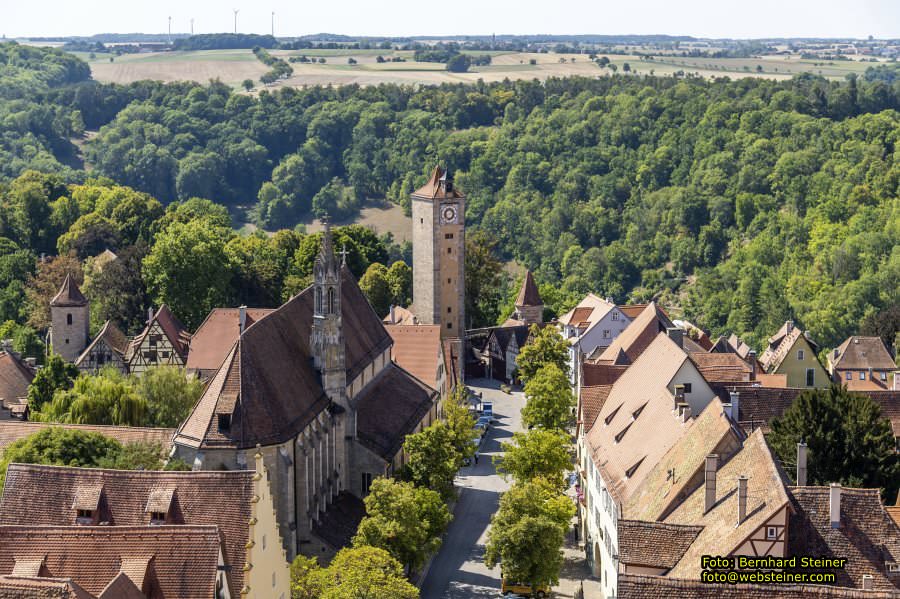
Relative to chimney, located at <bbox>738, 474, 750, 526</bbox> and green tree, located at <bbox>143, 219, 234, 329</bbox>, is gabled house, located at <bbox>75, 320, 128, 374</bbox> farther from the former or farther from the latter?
chimney, located at <bbox>738, 474, 750, 526</bbox>

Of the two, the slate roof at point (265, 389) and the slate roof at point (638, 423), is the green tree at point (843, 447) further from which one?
the slate roof at point (265, 389)

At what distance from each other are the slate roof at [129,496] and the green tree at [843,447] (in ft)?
78.9

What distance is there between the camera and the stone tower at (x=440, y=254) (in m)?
104

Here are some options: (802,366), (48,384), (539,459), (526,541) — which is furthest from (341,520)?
(802,366)

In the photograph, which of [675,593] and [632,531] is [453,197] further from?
[675,593]

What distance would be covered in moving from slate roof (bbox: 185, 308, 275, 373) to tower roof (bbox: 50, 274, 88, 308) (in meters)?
13.3

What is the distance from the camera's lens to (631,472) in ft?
197

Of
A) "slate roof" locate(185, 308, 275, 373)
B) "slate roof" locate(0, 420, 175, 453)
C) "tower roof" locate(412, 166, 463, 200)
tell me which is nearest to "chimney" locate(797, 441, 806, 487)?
"slate roof" locate(0, 420, 175, 453)

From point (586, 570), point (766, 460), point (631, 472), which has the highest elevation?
point (766, 460)

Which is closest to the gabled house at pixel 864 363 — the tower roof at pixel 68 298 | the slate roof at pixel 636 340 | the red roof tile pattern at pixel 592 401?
the slate roof at pixel 636 340

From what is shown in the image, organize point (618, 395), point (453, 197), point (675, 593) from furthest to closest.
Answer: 1. point (453, 197)
2. point (618, 395)
3. point (675, 593)

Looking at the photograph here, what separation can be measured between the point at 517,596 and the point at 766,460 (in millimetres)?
17204

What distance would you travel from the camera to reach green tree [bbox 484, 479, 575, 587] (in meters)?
60.7

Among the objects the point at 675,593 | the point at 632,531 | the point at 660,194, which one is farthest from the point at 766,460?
the point at 660,194
